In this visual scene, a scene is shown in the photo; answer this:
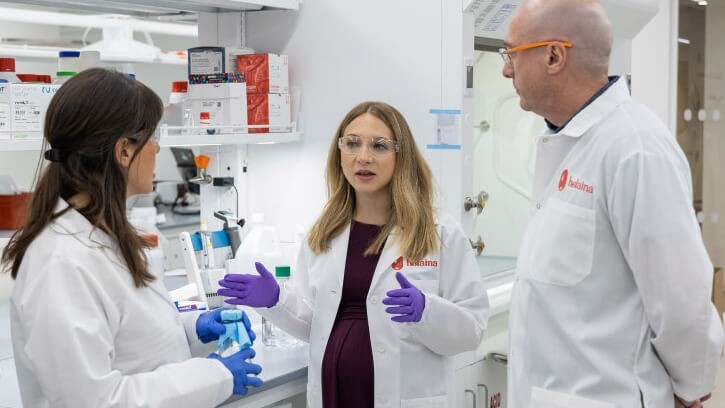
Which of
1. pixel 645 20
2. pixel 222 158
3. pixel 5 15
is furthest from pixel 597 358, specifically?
pixel 5 15

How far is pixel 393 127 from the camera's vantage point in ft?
7.59

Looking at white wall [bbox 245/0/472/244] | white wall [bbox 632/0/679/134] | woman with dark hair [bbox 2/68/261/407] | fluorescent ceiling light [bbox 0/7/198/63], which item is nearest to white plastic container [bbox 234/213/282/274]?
white wall [bbox 245/0/472/244]

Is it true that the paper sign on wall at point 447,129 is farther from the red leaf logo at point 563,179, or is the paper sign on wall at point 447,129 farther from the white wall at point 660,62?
the white wall at point 660,62

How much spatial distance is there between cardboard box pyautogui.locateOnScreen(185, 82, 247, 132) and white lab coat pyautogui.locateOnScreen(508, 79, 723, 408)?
1.16 metres

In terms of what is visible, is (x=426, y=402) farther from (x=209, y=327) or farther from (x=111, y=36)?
(x=111, y=36)

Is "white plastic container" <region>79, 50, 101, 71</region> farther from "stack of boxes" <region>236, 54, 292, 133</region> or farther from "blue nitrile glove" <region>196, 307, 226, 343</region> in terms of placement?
"blue nitrile glove" <region>196, 307, 226, 343</region>

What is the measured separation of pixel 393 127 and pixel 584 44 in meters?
0.69

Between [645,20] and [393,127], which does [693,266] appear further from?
[645,20]

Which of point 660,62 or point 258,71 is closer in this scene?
point 258,71

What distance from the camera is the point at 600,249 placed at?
1684mm

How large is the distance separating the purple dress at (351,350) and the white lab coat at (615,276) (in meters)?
0.49

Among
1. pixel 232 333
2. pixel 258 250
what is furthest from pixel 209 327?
pixel 258 250

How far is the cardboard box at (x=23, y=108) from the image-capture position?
206 centimetres

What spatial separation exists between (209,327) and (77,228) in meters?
0.51
